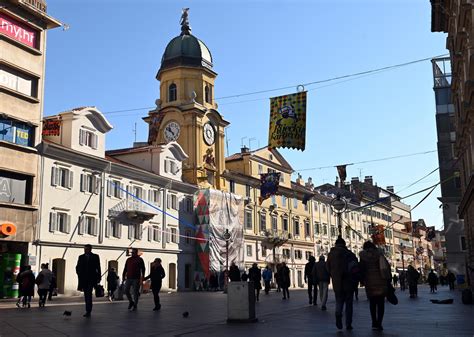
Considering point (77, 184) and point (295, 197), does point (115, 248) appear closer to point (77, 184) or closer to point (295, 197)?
point (77, 184)

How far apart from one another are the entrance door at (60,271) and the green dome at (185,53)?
27.9 meters

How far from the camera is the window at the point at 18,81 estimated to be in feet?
115

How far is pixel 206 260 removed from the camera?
5338 centimetres

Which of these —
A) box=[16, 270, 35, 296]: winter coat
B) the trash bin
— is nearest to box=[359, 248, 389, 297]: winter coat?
the trash bin

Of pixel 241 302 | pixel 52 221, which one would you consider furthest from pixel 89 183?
pixel 241 302

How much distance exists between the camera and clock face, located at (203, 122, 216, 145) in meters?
59.4

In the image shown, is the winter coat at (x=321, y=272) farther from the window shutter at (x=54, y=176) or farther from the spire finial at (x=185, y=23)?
the spire finial at (x=185, y=23)

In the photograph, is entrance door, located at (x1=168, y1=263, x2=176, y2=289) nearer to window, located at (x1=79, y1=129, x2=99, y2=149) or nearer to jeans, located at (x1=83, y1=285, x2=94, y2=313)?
window, located at (x1=79, y1=129, x2=99, y2=149)

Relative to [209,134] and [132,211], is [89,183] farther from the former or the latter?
[209,134]

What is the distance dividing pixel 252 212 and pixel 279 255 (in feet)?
23.0

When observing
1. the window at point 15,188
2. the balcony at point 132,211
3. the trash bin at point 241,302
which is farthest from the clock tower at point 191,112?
Result: the trash bin at point 241,302

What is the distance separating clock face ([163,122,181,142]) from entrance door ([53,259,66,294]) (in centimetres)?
2249

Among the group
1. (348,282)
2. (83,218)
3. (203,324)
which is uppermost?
(83,218)

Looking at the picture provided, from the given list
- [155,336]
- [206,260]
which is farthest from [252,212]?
[155,336]
